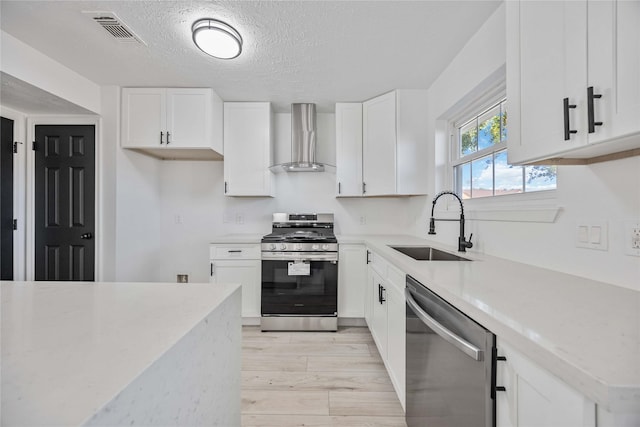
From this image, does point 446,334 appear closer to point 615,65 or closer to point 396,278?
point 396,278

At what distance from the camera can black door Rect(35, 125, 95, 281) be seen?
270 cm

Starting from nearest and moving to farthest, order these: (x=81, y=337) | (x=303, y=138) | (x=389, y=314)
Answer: (x=81, y=337), (x=389, y=314), (x=303, y=138)

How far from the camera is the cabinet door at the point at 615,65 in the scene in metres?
0.72

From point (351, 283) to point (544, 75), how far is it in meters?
2.30

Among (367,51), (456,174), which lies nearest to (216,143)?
(367,51)

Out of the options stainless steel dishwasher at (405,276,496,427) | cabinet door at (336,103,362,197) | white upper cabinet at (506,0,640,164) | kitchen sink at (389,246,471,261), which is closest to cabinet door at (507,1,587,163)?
white upper cabinet at (506,0,640,164)

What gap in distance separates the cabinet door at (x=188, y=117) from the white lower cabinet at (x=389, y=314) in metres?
2.00

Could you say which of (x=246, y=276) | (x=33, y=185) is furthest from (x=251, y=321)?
(x=33, y=185)

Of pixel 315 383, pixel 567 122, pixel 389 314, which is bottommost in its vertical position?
pixel 315 383

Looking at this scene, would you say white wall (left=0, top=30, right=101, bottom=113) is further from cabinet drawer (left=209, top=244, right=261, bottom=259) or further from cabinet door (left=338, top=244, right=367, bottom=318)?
cabinet door (left=338, top=244, right=367, bottom=318)

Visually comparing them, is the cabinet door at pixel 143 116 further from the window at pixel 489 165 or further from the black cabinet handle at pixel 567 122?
the black cabinet handle at pixel 567 122

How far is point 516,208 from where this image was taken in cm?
154

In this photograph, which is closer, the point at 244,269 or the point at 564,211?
the point at 564,211

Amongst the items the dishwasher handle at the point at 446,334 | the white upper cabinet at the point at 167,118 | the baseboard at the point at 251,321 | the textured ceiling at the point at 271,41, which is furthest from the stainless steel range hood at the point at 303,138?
the dishwasher handle at the point at 446,334
